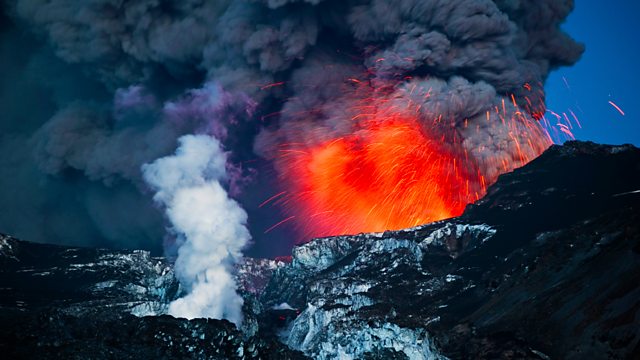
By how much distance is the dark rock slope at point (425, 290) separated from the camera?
40344 mm

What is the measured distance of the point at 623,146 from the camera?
105250mm

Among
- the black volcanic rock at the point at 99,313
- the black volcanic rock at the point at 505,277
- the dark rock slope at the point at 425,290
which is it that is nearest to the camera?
the black volcanic rock at the point at 99,313

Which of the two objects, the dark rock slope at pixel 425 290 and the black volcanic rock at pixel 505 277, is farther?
the black volcanic rock at pixel 505 277

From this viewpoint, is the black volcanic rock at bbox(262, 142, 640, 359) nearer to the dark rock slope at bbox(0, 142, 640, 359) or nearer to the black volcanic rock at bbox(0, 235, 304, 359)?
the dark rock slope at bbox(0, 142, 640, 359)

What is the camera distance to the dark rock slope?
40344 mm

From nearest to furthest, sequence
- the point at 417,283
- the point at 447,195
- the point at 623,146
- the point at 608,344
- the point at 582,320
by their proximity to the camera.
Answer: the point at 608,344, the point at 582,320, the point at 447,195, the point at 417,283, the point at 623,146

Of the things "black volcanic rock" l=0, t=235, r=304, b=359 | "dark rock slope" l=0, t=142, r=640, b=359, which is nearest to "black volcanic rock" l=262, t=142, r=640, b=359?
"dark rock slope" l=0, t=142, r=640, b=359

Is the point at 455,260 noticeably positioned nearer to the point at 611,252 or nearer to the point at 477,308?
the point at 477,308

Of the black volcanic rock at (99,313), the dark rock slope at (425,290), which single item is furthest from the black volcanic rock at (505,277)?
the black volcanic rock at (99,313)

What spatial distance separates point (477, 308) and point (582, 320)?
772 inches

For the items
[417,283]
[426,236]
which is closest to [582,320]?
[417,283]

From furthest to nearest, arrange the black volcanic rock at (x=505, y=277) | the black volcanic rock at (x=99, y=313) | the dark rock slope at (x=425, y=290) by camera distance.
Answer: the black volcanic rock at (x=505, y=277) < the dark rock slope at (x=425, y=290) < the black volcanic rock at (x=99, y=313)

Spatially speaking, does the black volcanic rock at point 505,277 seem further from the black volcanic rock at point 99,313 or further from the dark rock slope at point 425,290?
the black volcanic rock at point 99,313

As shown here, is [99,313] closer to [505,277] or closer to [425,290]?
[425,290]
